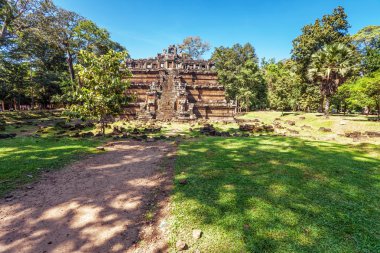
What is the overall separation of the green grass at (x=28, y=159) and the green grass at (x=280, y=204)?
5.71m

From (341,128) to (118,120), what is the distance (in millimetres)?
28672

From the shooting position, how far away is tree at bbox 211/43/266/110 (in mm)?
48188

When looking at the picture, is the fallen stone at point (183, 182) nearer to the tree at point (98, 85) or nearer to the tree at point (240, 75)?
the tree at point (98, 85)

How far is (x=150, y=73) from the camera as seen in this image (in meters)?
37.5

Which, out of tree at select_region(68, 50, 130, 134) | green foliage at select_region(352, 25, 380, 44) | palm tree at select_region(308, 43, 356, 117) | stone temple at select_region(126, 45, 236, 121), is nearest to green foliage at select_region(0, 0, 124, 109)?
stone temple at select_region(126, 45, 236, 121)

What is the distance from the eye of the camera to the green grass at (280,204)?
3816mm

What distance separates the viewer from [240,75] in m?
48.5

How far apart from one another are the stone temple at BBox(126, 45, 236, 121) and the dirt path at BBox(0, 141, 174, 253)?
19.5 metres

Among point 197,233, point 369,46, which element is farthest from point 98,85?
point 369,46

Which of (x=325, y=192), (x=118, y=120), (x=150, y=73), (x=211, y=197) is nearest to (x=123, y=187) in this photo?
(x=211, y=197)

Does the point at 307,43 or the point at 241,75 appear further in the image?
the point at 241,75

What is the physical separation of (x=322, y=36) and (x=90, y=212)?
147 feet

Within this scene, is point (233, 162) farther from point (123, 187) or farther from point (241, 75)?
point (241, 75)

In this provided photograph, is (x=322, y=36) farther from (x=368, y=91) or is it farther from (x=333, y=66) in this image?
(x=368, y=91)
